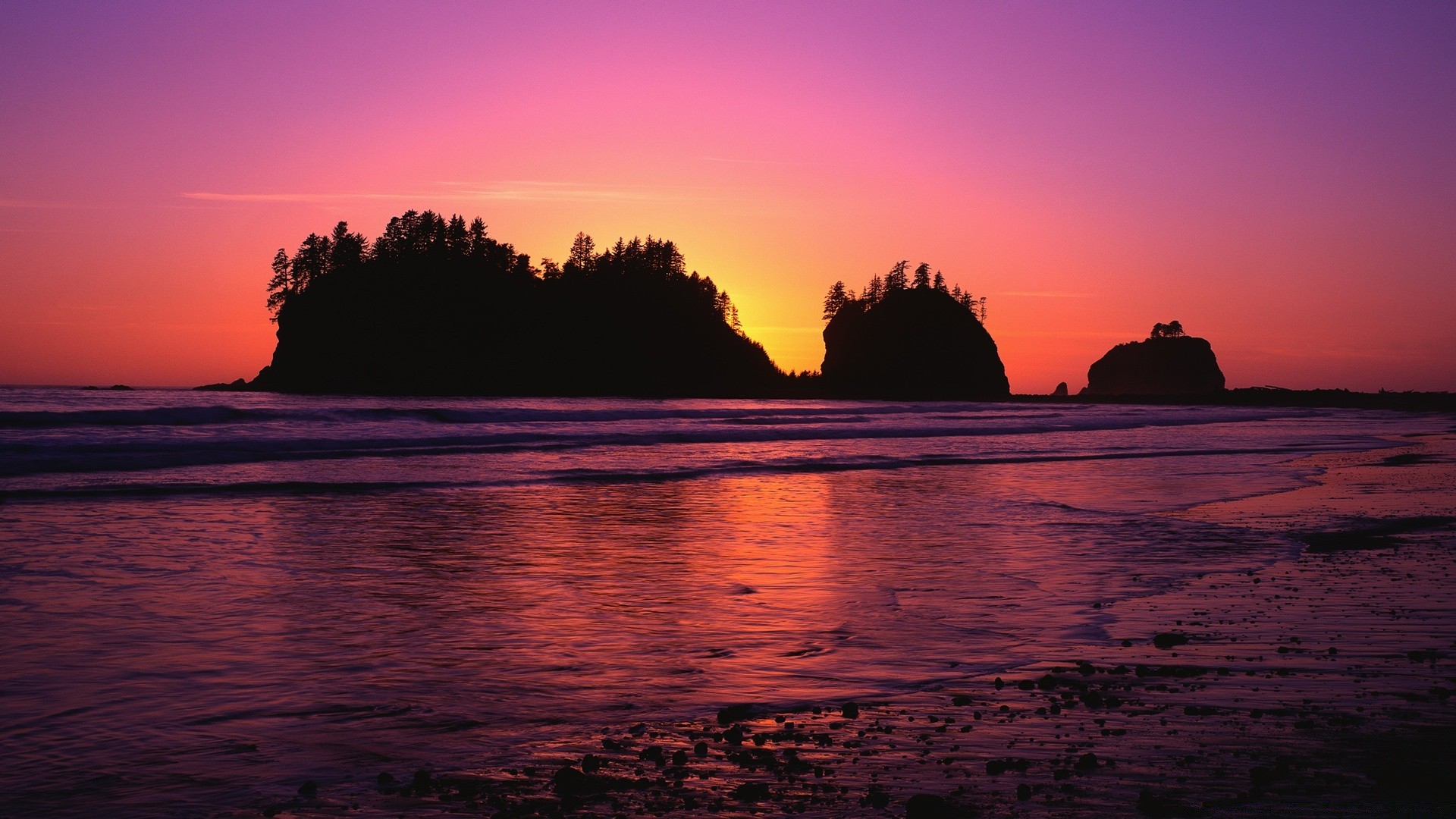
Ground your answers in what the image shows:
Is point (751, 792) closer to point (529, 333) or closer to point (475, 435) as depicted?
point (475, 435)

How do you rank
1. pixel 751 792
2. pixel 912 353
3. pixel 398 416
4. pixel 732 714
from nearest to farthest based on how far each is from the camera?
pixel 751 792 → pixel 732 714 → pixel 398 416 → pixel 912 353

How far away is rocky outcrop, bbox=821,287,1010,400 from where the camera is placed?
191000 mm

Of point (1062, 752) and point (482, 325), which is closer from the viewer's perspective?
point (1062, 752)

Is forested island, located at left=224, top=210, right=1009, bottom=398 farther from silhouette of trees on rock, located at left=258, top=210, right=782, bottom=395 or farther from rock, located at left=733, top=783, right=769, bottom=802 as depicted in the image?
rock, located at left=733, top=783, right=769, bottom=802

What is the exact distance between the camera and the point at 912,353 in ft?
629

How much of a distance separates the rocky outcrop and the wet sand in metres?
182

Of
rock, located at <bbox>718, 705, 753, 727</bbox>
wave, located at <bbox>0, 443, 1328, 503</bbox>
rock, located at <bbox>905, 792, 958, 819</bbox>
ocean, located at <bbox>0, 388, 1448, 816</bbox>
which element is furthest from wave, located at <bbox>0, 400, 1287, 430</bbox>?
Result: rock, located at <bbox>905, 792, 958, 819</bbox>

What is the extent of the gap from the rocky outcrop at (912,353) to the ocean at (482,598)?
16653 centimetres

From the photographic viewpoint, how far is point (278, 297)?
545 ft

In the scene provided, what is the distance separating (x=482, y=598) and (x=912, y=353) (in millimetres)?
186400

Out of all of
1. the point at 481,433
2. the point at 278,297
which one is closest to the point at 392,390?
the point at 278,297

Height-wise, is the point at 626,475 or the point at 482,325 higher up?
the point at 482,325

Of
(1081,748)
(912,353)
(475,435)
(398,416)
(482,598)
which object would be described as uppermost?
(912,353)

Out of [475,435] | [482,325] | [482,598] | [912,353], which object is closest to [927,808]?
[482,598]
